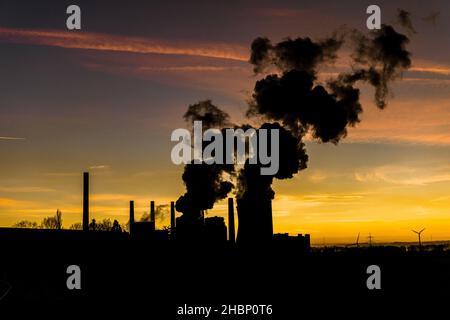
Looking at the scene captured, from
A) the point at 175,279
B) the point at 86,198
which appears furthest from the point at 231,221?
the point at 175,279

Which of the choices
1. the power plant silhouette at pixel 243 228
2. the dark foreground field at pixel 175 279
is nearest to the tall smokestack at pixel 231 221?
the power plant silhouette at pixel 243 228

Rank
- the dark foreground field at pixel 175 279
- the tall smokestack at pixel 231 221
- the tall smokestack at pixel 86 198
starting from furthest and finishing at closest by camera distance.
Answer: the tall smokestack at pixel 231 221 → the tall smokestack at pixel 86 198 → the dark foreground field at pixel 175 279

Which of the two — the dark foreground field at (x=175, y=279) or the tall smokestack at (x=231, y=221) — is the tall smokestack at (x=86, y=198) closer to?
the dark foreground field at (x=175, y=279)

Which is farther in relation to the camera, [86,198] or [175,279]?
[86,198]

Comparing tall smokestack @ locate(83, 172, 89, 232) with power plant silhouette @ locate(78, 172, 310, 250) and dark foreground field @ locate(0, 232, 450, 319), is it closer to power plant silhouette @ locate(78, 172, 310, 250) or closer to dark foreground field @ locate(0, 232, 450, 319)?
power plant silhouette @ locate(78, 172, 310, 250)

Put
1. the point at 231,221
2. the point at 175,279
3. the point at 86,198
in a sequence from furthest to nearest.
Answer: the point at 231,221 → the point at 86,198 → the point at 175,279

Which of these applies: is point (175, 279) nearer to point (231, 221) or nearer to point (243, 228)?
point (243, 228)

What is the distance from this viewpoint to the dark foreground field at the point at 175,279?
108ft

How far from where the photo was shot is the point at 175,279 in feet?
122

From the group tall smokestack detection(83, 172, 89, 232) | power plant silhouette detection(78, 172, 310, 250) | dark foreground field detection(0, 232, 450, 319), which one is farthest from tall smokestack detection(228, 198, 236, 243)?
tall smokestack detection(83, 172, 89, 232)

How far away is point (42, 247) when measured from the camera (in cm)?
3428

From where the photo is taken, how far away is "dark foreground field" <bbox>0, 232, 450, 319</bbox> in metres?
33.0
